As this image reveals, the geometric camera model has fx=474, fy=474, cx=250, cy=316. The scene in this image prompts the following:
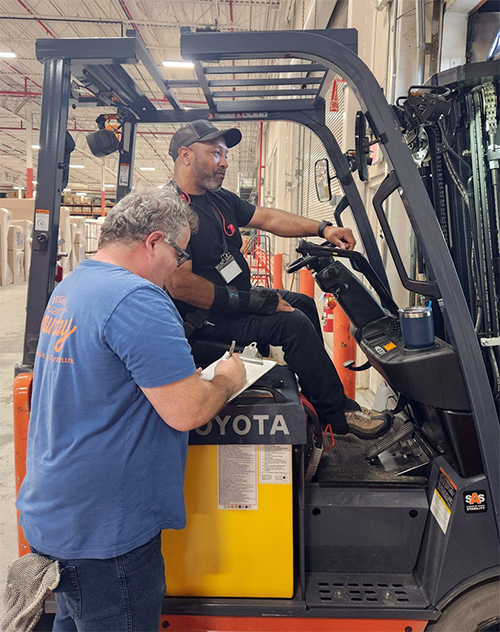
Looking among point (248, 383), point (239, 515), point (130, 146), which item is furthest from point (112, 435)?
point (130, 146)

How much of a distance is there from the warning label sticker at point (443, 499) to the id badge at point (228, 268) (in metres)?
1.30

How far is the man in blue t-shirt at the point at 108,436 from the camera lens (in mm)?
1409

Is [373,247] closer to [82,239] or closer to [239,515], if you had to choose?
[239,515]

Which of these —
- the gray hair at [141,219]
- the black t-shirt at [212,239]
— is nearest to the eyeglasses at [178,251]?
the gray hair at [141,219]

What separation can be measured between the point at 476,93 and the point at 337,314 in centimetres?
251

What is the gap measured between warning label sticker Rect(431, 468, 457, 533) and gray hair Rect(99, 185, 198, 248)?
A: 1420 millimetres

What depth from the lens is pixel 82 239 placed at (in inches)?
685

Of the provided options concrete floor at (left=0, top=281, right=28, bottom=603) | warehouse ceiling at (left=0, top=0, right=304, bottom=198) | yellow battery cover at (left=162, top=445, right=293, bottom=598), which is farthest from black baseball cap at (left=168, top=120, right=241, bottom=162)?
warehouse ceiling at (left=0, top=0, right=304, bottom=198)

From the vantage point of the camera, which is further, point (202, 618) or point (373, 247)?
point (373, 247)

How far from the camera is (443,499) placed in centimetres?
189

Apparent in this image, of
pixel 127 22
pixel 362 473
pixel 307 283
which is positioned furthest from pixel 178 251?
pixel 127 22

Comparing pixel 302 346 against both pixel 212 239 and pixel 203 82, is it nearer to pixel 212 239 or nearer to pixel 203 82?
pixel 212 239

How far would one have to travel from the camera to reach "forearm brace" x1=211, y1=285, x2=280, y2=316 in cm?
238

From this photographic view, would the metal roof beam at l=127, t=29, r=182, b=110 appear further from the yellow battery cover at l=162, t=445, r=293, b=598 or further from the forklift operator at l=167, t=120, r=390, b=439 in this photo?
the yellow battery cover at l=162, t=445, r=293, b=598
